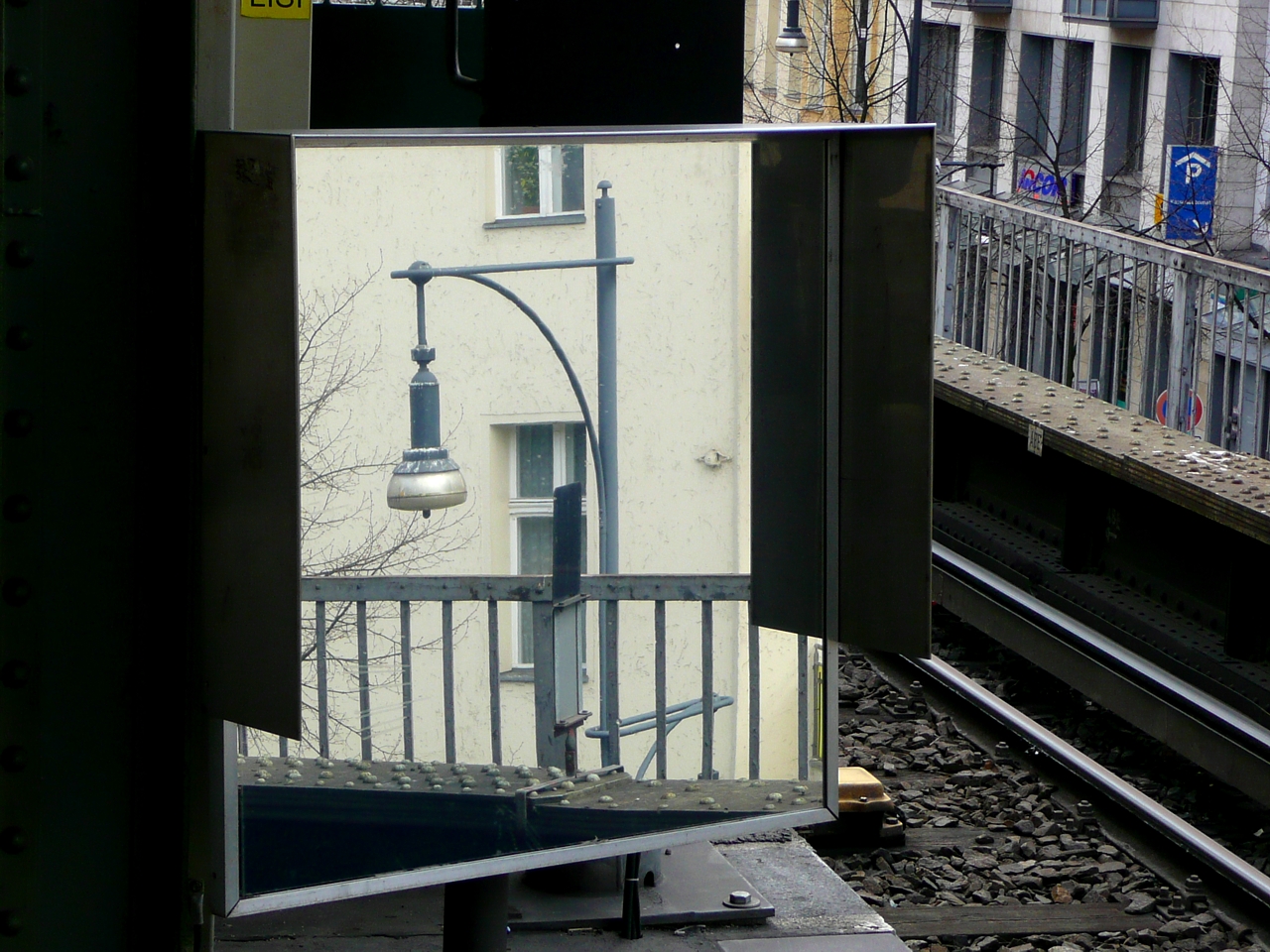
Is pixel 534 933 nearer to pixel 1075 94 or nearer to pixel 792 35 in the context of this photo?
pixel 792 35

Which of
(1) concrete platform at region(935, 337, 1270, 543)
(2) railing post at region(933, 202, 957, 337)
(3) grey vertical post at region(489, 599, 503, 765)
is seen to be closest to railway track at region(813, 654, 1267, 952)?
(1) concrete platform at region(935, 337, 1270, 543)

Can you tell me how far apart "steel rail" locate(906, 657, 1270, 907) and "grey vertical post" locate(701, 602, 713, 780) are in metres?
2.60

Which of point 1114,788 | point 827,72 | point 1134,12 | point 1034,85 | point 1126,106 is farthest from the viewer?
point 1034,85

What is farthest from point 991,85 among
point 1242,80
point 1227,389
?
Answer: point 1227,389

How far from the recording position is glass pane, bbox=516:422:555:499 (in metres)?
3.06

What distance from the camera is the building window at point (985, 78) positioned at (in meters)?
29.2

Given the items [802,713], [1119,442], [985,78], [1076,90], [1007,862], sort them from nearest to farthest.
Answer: [802,713]
[1007,862]
[1119,442]
[1076,90]
[985,78]

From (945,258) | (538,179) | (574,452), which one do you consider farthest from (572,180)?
(945,258)

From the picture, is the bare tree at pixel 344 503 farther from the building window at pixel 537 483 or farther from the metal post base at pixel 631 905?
the metal post base at pixel 631 905

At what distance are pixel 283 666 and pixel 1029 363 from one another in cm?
883

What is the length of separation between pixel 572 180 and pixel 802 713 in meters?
1.25

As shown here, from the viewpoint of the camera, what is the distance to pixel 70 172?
69.6 inches

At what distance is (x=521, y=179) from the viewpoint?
2.99 metres

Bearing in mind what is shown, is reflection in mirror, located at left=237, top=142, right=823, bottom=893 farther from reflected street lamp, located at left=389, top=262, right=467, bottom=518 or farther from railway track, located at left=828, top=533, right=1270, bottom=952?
railway track, located at left=828, top=533, right=1270, bottom=952
